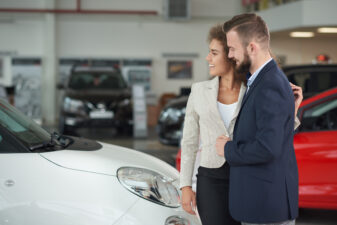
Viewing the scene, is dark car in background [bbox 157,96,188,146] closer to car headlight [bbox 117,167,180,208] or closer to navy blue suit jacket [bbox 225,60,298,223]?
car headlight [bbox 117,167,180,208]

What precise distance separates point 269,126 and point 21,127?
1832mm

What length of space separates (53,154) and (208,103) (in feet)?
3.06

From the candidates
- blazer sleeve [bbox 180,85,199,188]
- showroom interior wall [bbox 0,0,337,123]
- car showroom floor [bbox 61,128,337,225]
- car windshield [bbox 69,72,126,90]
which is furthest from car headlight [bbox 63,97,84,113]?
blazer sleeve [bbox 180,85,199,188]

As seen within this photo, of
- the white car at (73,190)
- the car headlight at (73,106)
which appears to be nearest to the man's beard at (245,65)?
the white car at (73,190)

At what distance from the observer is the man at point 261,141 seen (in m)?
1.86

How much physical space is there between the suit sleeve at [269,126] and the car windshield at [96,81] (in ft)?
33.9

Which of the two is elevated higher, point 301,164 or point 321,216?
point 301,164

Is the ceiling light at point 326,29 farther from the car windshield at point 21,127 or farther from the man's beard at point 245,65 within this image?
the man's beard at point 245,65

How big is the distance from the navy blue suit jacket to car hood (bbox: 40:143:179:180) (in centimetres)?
97

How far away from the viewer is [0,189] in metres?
2.53

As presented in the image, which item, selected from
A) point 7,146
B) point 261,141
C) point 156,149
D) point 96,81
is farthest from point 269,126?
point 96,81

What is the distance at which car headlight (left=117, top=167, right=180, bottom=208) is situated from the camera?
271 cm

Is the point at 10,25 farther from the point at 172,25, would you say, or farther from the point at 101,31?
the point at 172,25

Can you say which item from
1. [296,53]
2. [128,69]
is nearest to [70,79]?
[128,69]
